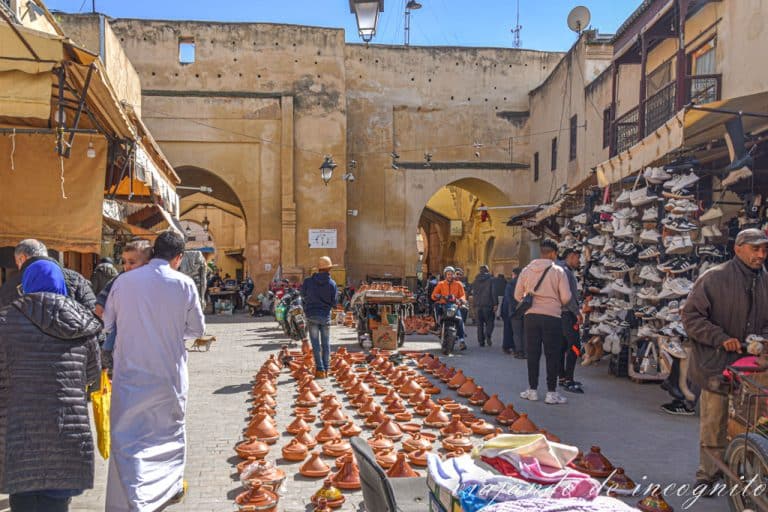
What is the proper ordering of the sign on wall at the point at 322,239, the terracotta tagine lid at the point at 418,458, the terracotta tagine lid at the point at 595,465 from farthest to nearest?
the sign on wall at the point at 322,239 < the terracotta tagine lid at the point at 418,458 < the terracotta tagine lid at the point at 595,465

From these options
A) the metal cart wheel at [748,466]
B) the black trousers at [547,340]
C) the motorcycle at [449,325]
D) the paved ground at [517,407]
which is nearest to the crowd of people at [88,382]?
the paved ground at [517,407]

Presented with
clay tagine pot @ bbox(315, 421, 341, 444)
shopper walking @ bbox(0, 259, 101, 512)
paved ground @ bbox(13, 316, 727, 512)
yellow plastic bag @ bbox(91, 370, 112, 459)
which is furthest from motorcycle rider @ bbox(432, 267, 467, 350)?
shopper walking @ bbox(0, 259, 101, 512)

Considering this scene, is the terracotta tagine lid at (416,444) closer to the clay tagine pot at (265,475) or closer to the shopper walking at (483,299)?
the clay tagine pot at (265,475)

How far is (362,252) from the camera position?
26203 millimetres

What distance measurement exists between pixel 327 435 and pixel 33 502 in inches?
116

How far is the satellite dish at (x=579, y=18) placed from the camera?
20.8 metres

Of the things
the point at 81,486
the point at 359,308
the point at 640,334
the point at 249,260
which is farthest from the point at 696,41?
the point at 249,260

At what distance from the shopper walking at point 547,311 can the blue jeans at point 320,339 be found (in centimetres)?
285

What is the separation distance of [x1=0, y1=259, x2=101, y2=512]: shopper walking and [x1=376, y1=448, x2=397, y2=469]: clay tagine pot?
2.17 metres

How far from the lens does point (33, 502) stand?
3.63 m

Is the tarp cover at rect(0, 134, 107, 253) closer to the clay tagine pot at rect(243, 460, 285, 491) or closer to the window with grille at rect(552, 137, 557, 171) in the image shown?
the clay tagine pot at rect(243, 460, 285, 491)

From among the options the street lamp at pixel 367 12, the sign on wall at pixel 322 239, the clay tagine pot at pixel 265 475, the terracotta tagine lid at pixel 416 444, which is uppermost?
the street lamp at pixel 367 12

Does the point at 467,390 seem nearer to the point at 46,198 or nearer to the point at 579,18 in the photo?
the point at 46,198

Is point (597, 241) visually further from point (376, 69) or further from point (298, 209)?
point (376, 69)
